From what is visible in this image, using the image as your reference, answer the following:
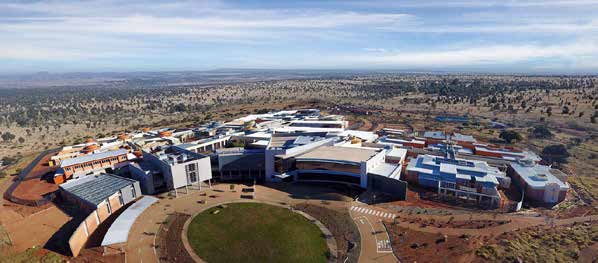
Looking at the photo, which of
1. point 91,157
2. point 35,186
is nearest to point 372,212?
point 91,157

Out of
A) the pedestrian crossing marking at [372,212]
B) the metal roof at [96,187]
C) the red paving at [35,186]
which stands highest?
the metal roof at [96,187]

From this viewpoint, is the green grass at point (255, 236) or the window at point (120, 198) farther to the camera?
the window at point (120, 198)

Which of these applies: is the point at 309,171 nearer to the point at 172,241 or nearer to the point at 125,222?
the point at 172,241

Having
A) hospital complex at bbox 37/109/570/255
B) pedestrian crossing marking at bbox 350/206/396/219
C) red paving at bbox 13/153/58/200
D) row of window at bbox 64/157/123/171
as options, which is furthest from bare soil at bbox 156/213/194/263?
row of window at bbox 64/157/123/171

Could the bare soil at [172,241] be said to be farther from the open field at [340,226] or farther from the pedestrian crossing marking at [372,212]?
the pedestrian crossing marking at [372,212]

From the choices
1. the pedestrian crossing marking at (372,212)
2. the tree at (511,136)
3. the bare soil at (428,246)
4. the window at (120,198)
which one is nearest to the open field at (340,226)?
the pedestrian crossing marking at (372,212)

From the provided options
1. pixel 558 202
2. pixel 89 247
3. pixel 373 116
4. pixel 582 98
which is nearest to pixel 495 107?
pixel 582 98
